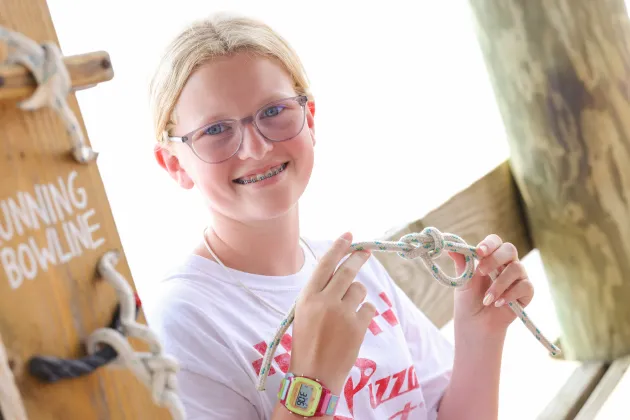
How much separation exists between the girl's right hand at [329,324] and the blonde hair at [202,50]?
1.03 feet

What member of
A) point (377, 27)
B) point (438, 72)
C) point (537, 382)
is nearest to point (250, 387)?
point (537, 382)

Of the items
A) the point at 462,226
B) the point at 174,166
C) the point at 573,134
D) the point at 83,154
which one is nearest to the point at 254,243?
the point at 174,166

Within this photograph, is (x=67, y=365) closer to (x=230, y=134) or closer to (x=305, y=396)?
(x=305, y=396)

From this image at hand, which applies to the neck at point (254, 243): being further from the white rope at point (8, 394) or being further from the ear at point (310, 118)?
the white rope at point (8, 394)

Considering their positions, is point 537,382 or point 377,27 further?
point 377,27

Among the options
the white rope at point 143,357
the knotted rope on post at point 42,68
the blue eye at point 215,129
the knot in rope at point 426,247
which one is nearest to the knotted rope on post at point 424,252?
the knot in rope at point 426,247

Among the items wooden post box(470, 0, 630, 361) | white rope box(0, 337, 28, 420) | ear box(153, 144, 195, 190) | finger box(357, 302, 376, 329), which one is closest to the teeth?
ear box(153, 144, 195, 190)

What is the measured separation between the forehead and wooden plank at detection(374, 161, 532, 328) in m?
0.64

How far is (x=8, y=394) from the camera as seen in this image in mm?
556

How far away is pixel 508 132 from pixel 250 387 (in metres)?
1.37

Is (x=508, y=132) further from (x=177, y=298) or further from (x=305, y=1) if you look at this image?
(x=177, y=298)

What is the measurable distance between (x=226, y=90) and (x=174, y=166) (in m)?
0.16

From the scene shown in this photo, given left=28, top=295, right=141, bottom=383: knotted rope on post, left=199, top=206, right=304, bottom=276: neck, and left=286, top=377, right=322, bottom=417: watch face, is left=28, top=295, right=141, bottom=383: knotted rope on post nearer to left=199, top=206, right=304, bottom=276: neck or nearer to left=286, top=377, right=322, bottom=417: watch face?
left=286, top=377, right=322, bottom=417: watch face

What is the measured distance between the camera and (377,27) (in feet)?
8.17
